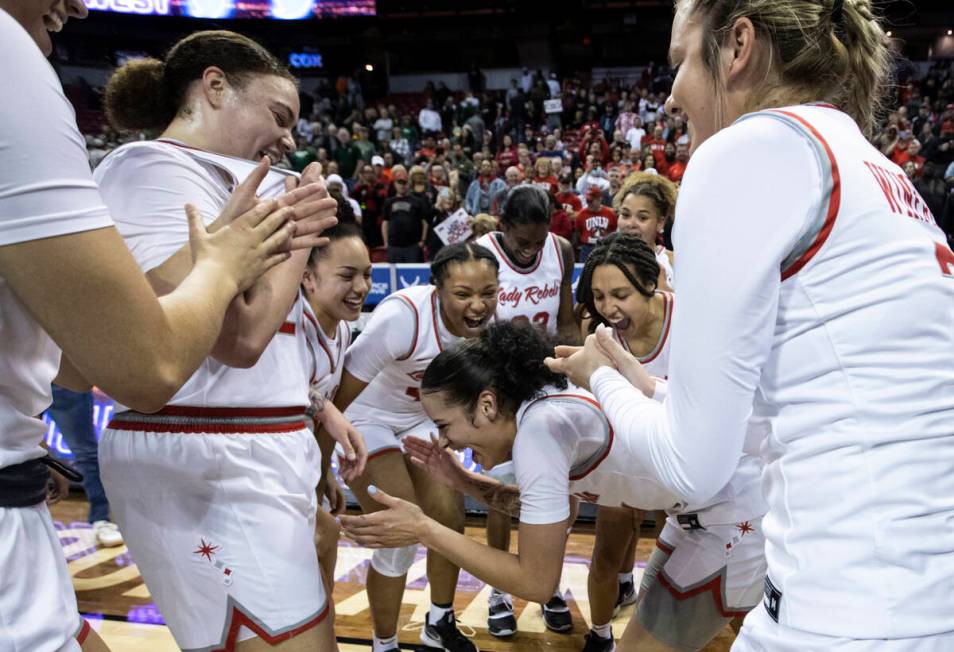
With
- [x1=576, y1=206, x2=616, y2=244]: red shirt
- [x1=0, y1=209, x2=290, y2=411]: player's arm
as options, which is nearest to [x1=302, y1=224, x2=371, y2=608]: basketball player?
[x1=0, y1=209, x2=290, y2=411]: player's arm

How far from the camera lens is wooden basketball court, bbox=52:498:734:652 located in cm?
383

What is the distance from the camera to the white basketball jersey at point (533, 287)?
5043 mm

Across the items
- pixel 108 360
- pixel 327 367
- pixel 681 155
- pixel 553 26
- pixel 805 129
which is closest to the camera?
pixel 108 360

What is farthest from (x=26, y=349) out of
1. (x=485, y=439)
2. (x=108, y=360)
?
(x=485, y=439)

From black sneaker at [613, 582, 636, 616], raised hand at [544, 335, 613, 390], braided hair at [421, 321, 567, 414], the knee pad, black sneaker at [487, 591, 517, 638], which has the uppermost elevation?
raised hand at [544, 335, 613, 390]

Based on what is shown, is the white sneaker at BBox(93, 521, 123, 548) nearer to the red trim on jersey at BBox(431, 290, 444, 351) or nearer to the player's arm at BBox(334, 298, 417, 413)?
the player's arm at BBox(334, 298, 417, 413)

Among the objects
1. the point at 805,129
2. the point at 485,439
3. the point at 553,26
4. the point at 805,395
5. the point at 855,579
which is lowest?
the point at 485,439

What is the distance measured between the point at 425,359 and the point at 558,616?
137 centimetres

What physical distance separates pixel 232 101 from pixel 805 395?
1.50 metres

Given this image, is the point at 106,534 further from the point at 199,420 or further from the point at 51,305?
the point at 51,305

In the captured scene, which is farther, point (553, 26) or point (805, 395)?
point (553, 26)

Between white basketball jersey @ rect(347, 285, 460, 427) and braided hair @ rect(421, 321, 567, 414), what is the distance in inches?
38.0

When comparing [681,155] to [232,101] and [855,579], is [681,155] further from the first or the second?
[855,579]

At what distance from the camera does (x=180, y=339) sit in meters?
1.13
